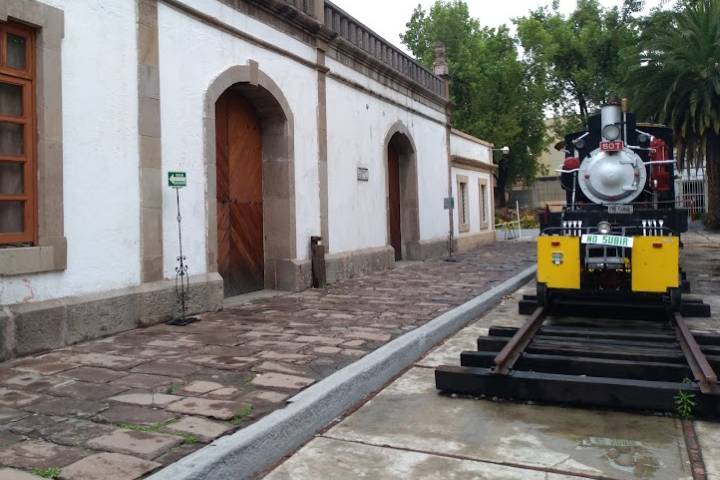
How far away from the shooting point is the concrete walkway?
11.3ft

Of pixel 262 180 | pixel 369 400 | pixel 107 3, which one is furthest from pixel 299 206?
pixel 369 400

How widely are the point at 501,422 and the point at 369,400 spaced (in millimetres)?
1080

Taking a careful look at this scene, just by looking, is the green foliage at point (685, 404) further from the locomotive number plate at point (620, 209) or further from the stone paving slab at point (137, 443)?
the locomotive number plate at point (620, 209)

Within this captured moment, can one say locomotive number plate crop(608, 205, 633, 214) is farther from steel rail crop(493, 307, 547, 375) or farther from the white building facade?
the white building facade

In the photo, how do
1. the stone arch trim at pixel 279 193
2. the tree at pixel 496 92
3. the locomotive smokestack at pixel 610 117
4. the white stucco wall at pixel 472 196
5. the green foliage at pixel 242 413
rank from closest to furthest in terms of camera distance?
the green foliage at pixel 242 413 → the locomotive smokestack at pixel 610 117 → the stone arch trim at pixel 279 193 → the white stucco wall at pixel 472 196 → the tree at pixel 496 92

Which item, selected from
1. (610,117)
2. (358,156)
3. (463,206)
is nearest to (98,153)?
(610,117)

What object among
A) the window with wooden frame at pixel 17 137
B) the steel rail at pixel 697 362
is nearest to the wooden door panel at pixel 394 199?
the steel rail at pixel 697 362

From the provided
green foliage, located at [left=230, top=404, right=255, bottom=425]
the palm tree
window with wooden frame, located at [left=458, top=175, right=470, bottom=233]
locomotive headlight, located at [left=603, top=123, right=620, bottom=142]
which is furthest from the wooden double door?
the palm tree

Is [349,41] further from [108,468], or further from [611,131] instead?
[108,468]

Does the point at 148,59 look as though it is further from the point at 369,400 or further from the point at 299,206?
the point at 369,400

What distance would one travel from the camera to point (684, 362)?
16.2 ft

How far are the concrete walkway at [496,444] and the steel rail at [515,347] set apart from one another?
0.95 ft

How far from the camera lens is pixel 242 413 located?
401 cm

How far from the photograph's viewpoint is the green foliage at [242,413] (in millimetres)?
3883
